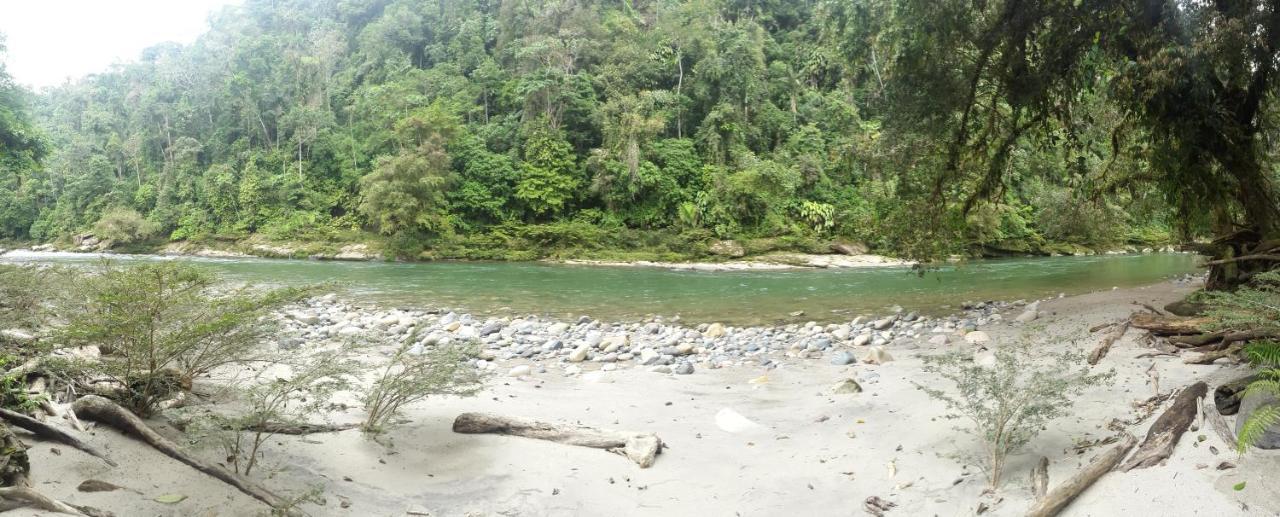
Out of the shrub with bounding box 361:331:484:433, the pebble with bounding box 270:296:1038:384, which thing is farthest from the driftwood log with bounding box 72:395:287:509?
Result: the pebble with bounding box 270:296:1038:384

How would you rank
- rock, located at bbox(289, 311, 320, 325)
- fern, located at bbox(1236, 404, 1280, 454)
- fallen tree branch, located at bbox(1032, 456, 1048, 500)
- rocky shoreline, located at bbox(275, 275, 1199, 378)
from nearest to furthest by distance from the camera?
fern, located at bbox(1236, 404, 1280, 454), fallen tree branch, located at bbox(1032, 456, 1048, 500), rocky shoreline, located at bbox(275, 275, 1199, 378), rock, located at bbox(289, 311, 320, 325)

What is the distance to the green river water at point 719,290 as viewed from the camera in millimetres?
13195

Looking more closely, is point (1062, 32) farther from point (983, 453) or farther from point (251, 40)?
point (251, 40)

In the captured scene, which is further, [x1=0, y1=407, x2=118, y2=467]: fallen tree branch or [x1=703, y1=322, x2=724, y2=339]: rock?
[x1=703, y1=322, x2=724, y2=339]: rock

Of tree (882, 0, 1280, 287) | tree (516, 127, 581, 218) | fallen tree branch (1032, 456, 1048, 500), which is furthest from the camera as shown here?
tree (516, 127, 581, 218)

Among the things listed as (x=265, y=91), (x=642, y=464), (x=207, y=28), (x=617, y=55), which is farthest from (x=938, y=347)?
(x=207, y=28)

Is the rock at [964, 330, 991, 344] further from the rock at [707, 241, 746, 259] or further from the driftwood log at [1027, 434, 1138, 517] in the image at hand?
the rock at [707, 241, 746, 259]

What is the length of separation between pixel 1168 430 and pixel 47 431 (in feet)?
18.7

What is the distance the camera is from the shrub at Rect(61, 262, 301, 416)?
347cm

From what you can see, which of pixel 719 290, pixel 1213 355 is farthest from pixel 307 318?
pixel 1213 355

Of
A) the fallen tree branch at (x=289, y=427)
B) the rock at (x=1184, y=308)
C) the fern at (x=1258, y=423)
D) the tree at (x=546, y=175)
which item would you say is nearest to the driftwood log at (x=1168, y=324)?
the rock at (x=1184, y=308)

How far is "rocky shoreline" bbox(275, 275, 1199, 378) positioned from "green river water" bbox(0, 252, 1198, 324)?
102cm

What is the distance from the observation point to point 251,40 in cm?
5431

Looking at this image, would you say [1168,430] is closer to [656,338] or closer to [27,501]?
[27,501]
